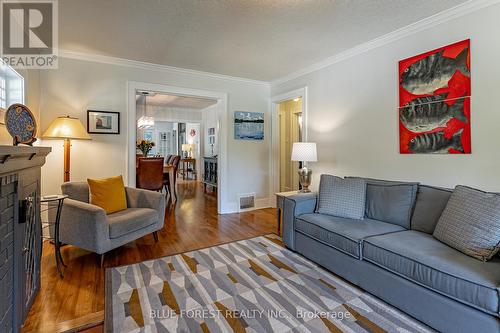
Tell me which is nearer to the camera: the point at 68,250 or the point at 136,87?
the point at 68,250

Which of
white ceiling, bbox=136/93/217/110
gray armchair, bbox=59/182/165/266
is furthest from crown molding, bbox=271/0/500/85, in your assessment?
white ceiling, bbox=136/93/217/110

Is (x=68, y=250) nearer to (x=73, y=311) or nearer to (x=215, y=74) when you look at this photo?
(x=73, y=311)

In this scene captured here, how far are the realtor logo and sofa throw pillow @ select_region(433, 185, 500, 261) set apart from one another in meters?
3.73

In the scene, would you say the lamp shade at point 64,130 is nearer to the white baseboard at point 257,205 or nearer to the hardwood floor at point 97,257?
the hardwood floor at point 97,257

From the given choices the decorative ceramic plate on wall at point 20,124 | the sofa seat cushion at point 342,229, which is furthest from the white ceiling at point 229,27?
the sofa seat cushion at point 342,229

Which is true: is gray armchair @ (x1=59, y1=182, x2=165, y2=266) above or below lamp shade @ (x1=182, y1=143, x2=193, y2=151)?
below

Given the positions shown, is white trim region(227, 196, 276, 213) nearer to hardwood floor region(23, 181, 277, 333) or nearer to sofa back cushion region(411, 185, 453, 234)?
hardwood floor region(23, 181, 277, 333)

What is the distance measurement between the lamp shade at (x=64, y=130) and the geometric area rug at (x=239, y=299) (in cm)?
166

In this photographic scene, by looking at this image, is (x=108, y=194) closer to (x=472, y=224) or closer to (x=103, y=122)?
(x=103, y=122)

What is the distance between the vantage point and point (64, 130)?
291 centimetres

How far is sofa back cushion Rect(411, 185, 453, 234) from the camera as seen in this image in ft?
6.95

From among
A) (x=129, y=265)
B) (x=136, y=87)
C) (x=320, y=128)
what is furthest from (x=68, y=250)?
(x=320, y=128)

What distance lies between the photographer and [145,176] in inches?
186

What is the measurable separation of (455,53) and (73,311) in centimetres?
380
